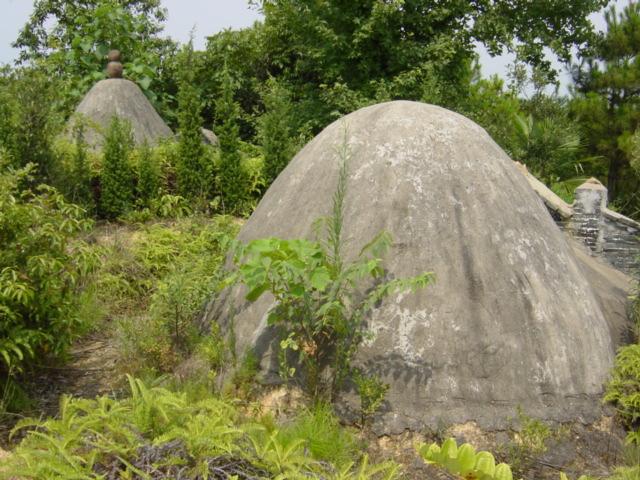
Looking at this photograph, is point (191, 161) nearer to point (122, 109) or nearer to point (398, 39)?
point (122, 109)

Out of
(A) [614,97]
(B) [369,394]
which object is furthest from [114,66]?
(A) [614,97]

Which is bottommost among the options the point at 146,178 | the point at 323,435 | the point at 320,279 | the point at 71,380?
the point at 71,380

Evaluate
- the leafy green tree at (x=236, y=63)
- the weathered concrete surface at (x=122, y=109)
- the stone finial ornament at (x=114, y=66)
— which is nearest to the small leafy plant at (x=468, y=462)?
the weathered concrete surface at (x=122, y=109)

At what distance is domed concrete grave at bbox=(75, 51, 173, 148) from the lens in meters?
12.9

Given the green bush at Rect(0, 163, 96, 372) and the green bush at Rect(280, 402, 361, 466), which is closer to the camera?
the green bush at Rect(280, 402, 361, 466)

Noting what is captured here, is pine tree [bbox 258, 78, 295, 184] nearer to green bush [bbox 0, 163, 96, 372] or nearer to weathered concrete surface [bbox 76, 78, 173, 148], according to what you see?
weathered concrete surface [bbox 76, 78, 173, 148]

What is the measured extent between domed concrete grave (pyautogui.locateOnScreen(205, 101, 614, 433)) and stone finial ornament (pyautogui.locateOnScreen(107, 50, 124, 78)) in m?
9.82

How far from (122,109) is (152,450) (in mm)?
10975

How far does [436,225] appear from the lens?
16.4ft

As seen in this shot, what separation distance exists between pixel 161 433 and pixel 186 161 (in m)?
8.36

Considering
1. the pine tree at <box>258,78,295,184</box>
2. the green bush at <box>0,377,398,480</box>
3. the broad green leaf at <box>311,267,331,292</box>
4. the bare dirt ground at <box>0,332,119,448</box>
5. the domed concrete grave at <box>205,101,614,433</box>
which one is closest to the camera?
the green bush at <box>0,377,398,480</box>

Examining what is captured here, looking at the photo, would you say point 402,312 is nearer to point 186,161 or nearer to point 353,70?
point 186,161

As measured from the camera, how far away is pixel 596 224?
1197cm

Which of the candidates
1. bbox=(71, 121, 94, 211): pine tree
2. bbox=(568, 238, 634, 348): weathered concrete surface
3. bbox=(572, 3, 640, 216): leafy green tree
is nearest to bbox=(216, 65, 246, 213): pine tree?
bbox=(71, 121, 94, 211): pine tree
